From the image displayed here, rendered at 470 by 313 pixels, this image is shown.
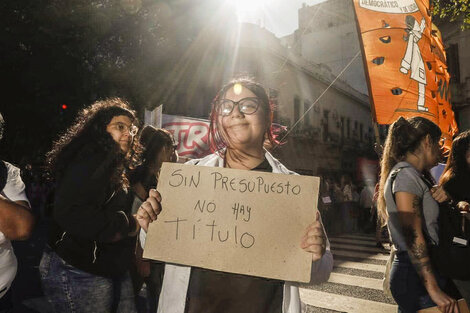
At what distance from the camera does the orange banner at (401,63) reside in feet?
14.1

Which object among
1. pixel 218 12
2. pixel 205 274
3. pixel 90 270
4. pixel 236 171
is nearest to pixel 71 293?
pixel 90 270

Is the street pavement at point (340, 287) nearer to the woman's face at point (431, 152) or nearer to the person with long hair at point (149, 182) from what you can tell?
the person with long hair at point (149, 182)

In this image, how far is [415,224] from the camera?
7.12 feet

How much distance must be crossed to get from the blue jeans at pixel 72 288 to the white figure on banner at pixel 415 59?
3890 mm

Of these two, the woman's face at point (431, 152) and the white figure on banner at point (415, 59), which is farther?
the white figure on banner at point (415, 59)

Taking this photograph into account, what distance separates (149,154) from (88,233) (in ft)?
4.52

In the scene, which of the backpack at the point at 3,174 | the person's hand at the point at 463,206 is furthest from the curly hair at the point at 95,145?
the person's hand at the point at 463,206

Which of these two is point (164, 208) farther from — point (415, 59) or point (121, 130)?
point (415, 59)

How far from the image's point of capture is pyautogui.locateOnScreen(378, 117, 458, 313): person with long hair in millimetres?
2137

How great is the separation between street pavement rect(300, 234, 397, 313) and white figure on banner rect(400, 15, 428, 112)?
103 inches

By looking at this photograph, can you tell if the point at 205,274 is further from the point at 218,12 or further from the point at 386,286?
the point at 218,12

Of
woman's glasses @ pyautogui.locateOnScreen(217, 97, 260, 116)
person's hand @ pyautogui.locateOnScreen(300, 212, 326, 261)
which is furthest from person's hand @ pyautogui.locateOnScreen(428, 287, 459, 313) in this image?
woman's glasses @ pyautogui.locateOnScreen(217, 97, 260, 116)

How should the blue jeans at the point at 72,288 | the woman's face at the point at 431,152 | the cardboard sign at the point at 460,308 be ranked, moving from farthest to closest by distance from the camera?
the woman's face at the point at 431,152
the cardboard sign at the point at 460,308
the blue jeans at the point at 72,288

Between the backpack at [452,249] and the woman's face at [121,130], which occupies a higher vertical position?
the woman's face at [121,130]
